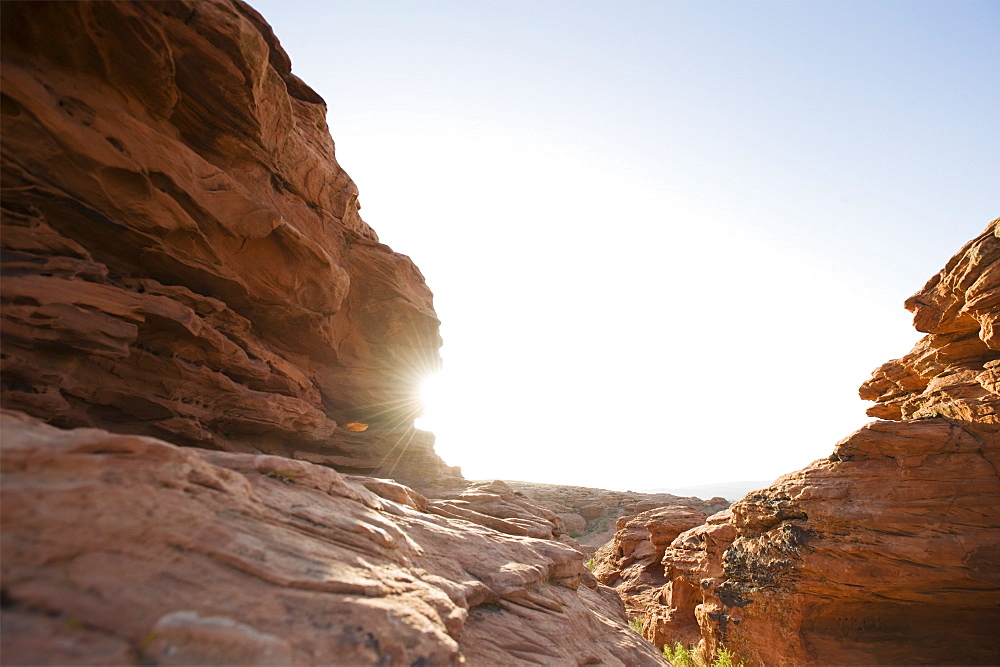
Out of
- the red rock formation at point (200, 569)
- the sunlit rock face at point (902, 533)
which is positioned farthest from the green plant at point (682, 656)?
the red rock formation at point (200, 569)

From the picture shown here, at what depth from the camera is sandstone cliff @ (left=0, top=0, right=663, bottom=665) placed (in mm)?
4805

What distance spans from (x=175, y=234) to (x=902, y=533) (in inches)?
1034

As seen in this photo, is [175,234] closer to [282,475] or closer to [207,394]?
[207,394]

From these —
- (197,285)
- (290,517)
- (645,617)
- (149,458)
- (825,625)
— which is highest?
(197,285)

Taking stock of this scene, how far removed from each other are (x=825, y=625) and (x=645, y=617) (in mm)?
10116

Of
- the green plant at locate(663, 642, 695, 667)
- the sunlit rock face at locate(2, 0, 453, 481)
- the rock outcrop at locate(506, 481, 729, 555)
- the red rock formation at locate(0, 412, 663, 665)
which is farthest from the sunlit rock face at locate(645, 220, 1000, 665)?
the rock outcrop at locate(506, 481, 729, 555)

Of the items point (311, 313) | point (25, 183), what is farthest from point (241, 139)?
point (311, 313)

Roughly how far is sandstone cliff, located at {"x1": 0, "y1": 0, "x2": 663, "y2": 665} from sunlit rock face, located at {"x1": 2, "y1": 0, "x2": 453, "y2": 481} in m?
0.07

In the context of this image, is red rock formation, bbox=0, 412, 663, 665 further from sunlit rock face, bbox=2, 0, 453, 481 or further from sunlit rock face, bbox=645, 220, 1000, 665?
sunlit rock face, bbox=645, 220, 1000, 665

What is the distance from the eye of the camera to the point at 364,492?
10.6m

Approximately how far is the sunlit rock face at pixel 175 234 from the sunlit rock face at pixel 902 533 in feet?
64.4

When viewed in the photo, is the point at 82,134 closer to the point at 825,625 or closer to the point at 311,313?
the point at 311,313

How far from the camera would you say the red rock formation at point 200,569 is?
4.28 meters

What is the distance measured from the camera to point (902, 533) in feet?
51.1
